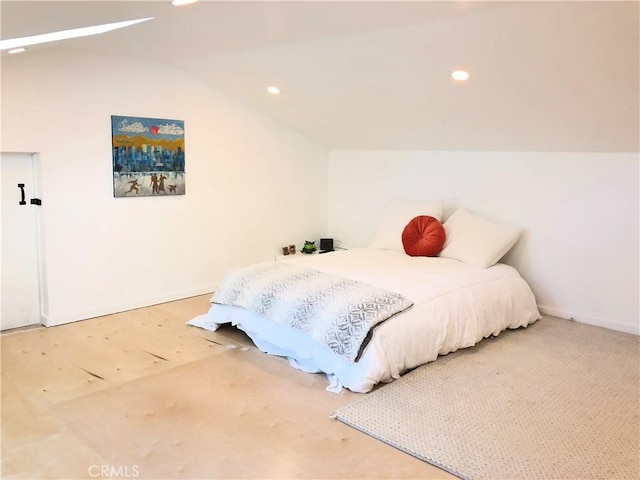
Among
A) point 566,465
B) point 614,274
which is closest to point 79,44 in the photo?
point 566,465

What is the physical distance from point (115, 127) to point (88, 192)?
22.0 inches

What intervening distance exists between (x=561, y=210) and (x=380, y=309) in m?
2.09

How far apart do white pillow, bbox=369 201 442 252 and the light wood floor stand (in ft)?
5.78

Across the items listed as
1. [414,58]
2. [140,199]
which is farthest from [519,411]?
[140,199]

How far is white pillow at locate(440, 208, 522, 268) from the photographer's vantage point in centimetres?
422

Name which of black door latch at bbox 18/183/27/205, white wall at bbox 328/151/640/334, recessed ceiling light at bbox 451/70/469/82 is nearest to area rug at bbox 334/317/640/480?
white wall at bbox 328/151/640/334

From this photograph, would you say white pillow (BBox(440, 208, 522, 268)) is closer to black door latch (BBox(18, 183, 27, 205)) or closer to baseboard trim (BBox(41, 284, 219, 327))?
baseboard trim (BBox(41, 284, 219, 327))

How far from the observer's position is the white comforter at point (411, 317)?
3.02 metres

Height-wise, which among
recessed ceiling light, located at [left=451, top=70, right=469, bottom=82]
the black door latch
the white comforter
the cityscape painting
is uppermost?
recessed ceiling light, located at [left=451, top=70, right=469, bottom=82]

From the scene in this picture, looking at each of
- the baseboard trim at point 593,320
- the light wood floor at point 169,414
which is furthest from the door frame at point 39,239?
the baseboard trim at point 593,320

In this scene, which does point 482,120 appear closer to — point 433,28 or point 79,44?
point 433,28

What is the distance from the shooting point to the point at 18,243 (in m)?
3.84

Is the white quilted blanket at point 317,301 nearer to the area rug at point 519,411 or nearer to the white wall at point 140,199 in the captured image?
the area rug at point 519,411

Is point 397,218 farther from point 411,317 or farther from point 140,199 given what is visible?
point 140,199
